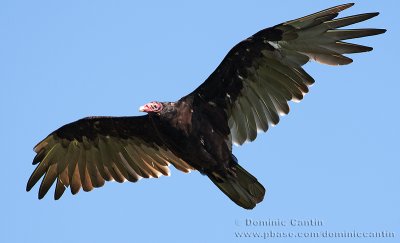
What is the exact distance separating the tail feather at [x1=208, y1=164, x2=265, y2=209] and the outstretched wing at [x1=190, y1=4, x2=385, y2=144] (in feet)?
1.50

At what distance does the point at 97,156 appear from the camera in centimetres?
1116

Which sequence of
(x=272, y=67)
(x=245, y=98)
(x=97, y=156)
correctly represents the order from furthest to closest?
(x=97, y=156)
(x=245, y=98)
(x=272, y=67)

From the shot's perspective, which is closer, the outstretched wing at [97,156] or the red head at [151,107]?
the red head at [151,107]

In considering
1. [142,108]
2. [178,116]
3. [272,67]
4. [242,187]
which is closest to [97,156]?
[142,108]

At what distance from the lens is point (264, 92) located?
9.73 meters

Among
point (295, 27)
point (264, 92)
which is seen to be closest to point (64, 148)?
point (264, 92)

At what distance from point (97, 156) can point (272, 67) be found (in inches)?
119

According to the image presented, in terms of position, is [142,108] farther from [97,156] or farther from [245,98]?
[97,156]

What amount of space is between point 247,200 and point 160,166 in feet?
5.69

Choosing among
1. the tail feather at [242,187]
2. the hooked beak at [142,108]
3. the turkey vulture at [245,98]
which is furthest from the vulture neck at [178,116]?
the tail feather at [242,187]

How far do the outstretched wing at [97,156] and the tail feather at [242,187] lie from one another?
1.07m

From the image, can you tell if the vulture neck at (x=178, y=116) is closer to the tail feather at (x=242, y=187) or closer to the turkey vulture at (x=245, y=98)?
the turkey vulture at (x=245, y=98)

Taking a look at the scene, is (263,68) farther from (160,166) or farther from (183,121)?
(160,166)

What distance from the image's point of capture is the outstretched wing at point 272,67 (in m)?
9.15
